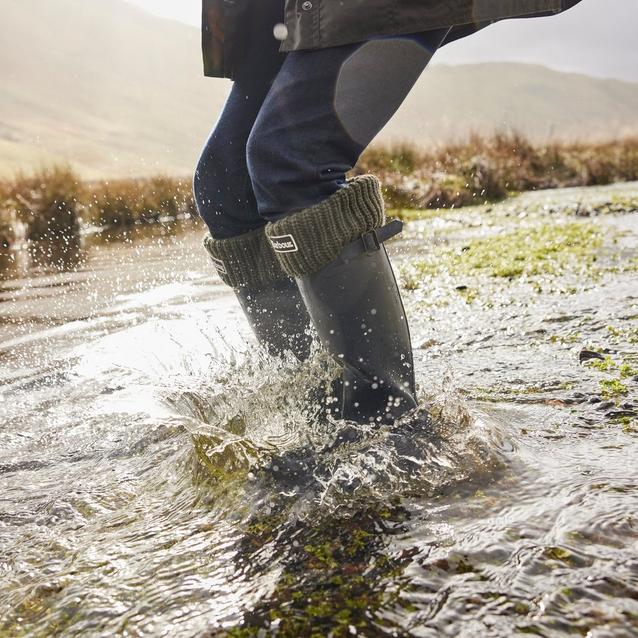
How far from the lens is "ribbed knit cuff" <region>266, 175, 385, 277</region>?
1398 millimetres

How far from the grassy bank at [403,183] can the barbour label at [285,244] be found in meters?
8.00

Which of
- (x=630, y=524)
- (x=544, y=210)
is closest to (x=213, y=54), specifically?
(x=630, y=524)

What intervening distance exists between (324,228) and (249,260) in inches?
18.1

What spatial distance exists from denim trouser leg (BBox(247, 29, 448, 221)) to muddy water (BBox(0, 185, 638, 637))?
1.61 feet

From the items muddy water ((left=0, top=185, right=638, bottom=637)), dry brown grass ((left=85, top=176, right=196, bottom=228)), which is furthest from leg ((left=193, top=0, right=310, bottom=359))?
dry brown grass ((left=85, top=176, right=196, bottom=228))

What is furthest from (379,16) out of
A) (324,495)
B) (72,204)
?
(72,204)

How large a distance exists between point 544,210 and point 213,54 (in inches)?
264

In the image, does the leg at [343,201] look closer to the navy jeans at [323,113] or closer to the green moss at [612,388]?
the navy jeans at [323,113]

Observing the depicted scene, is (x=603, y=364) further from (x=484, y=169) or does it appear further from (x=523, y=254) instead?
(x=484, y=169)

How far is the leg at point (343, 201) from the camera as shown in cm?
133

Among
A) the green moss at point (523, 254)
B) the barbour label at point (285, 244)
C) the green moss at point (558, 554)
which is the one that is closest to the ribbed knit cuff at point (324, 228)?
the barbour label at point (285, 244)

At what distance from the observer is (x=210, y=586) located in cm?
103

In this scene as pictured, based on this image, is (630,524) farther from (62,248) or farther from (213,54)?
(62,248)

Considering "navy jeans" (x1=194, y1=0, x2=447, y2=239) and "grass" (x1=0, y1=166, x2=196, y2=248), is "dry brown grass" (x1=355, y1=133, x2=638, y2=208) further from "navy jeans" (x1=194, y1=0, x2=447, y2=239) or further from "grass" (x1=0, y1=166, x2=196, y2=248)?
"navy jeans" (x1=194, y1=0, x2=447, y2=239)
